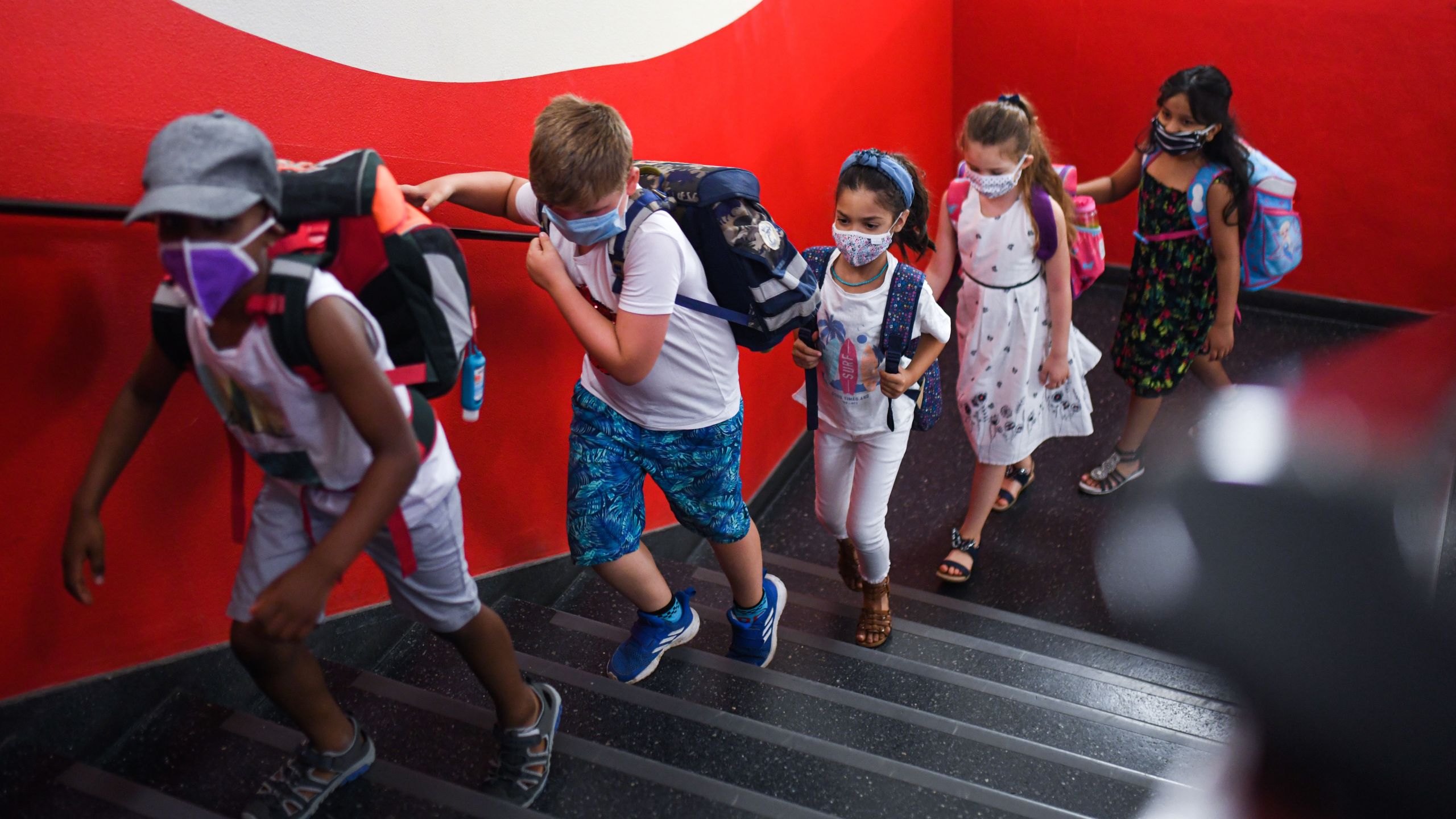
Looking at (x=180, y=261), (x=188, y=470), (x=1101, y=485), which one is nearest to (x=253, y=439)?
(x=180, y=261)

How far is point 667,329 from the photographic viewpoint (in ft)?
6.81

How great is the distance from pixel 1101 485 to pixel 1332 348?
1.63 meters

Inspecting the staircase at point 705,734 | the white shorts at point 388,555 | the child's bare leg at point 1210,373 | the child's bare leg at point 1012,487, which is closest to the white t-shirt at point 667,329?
the white shorts at point 388,555

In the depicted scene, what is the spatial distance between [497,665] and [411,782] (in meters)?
0.27

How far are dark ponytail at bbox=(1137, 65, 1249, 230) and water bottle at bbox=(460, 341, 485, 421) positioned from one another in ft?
7.49

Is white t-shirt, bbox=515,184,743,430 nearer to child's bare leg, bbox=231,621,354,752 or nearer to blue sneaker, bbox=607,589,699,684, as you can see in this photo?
blue sneaker, bbox=607,589,699,684

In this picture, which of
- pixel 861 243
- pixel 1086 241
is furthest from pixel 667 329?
pixel 1086 241

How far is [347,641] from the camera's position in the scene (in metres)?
2.34


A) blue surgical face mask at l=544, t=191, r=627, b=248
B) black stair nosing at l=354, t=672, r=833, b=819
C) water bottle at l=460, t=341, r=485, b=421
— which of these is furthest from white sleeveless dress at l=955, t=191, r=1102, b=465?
water bottle at l=460, t=341, r=485, b=421

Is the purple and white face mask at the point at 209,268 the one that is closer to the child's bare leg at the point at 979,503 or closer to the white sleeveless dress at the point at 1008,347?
the white sleeveless dress at the point at 1008,347

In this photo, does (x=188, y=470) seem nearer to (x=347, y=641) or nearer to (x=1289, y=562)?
(x=347, y=641)

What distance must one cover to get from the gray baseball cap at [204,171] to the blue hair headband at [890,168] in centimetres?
137

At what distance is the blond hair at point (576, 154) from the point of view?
1818 mm

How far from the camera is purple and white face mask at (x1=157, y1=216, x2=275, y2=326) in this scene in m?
1.38
